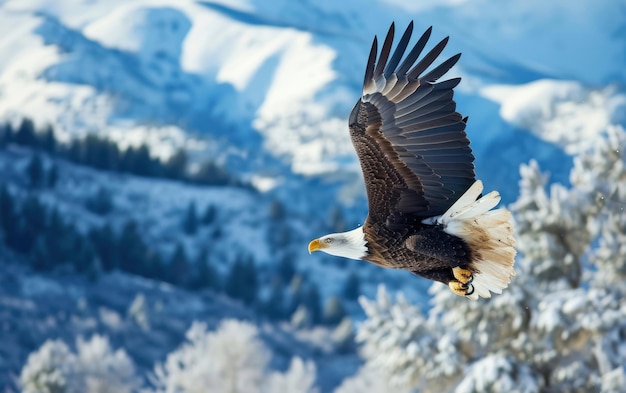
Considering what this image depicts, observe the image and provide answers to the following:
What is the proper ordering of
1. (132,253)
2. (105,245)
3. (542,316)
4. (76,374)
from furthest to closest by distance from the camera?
(132,253) → (105,245) → (76,374) → (542,316)

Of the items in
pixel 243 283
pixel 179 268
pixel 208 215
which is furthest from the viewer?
pixel 208 215

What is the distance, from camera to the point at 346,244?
621 cm

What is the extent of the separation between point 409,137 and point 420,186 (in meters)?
0.31

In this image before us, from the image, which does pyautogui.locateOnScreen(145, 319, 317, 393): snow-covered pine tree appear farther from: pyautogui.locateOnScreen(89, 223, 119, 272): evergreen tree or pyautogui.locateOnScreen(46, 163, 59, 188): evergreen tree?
pyautogui.locateOnScreen(46, 163, 59, 188): evergreen tree

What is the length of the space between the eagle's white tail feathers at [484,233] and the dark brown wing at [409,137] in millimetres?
97

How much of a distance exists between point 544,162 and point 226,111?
5015 centimetres

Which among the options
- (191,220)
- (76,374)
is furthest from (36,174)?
(76,374)

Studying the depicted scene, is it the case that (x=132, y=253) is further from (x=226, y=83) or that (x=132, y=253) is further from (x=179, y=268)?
(x=226, y=83)

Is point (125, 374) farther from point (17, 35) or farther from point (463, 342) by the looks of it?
point (17, 35)

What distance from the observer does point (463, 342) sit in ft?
43.9

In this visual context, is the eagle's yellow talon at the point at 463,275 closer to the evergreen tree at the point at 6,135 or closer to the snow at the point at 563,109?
the evergreen tree at the point at 6,135

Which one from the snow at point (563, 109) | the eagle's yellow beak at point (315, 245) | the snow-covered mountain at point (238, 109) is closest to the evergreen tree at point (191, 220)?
the snow-covered mountain at point (238, 109)

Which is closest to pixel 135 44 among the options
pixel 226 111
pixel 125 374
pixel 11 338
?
pixel 226 111

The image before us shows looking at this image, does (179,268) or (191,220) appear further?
(191,220)
